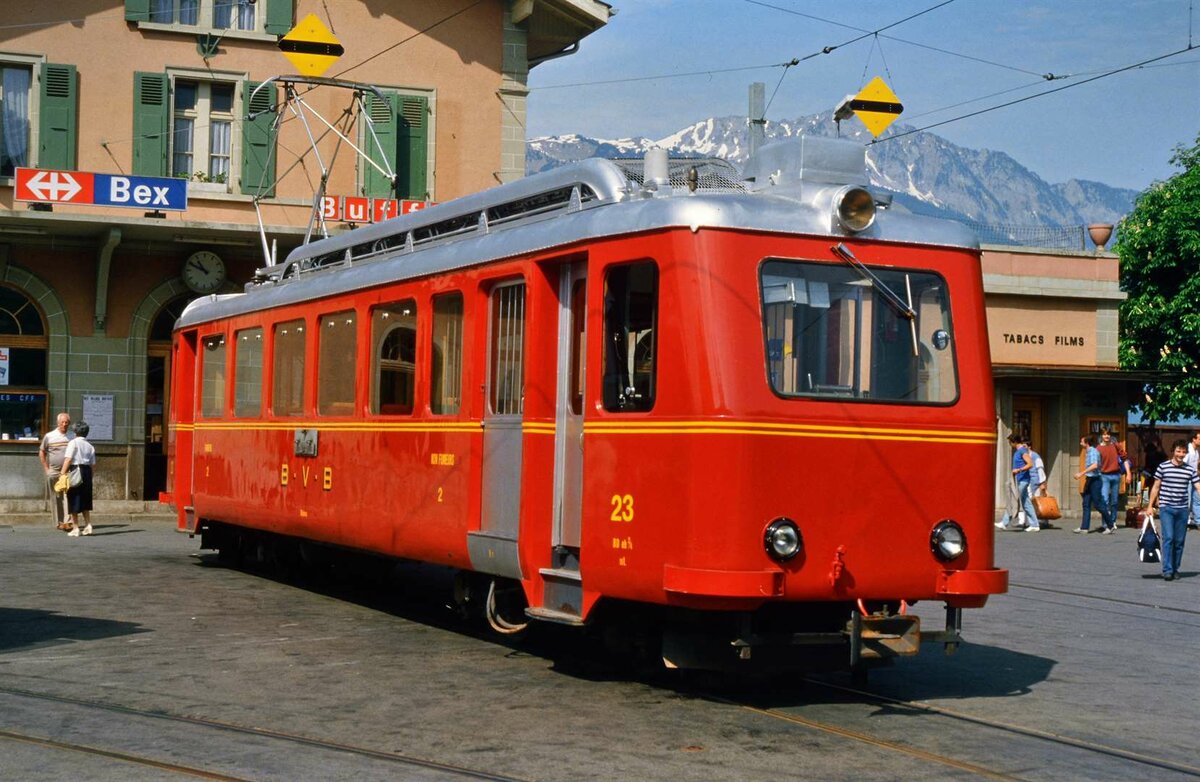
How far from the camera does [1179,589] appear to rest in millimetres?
17797

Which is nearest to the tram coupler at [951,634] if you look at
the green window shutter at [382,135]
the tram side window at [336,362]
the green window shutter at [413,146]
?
the tram side window at [336,362]

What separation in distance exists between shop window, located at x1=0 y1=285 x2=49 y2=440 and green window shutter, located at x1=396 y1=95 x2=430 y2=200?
21.0 feet

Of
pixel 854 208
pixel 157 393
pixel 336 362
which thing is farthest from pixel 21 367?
pixel 854 208

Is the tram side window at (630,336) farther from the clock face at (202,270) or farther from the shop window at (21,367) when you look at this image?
the shop window at (21,367)

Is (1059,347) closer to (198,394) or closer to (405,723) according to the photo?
(198,394)

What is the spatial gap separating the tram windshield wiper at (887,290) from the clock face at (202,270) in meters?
19.9

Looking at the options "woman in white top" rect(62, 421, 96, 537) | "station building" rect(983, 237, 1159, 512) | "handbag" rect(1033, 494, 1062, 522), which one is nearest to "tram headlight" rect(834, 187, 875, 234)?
"woman in white top" rect(62, 421, 96, 537)

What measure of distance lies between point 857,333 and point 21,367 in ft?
68.4

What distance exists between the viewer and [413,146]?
92.6 ft

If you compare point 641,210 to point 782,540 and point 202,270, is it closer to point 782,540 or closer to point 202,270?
point 782,540

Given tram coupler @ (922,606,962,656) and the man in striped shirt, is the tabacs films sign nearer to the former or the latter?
the man in striped shirt

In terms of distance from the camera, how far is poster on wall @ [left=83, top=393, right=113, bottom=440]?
27.1 meters

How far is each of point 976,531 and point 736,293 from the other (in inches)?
78.7

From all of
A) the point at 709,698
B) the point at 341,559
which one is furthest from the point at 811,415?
the point at 341,559
